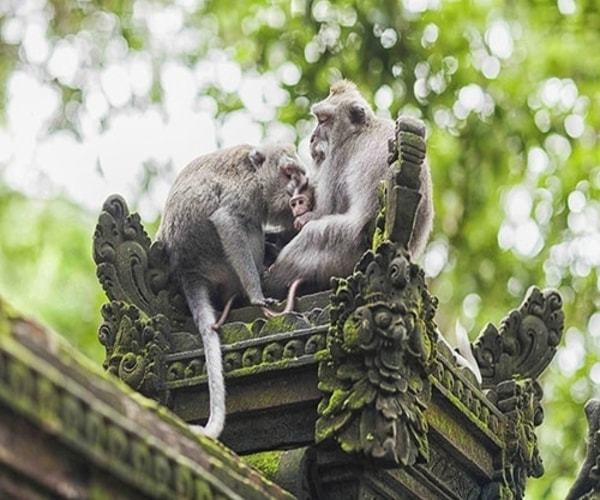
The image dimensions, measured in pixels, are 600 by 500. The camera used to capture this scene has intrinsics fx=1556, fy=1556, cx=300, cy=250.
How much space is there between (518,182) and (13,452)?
35.9 ft

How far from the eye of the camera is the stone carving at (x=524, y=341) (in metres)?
6.15

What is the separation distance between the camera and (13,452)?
9.93ft

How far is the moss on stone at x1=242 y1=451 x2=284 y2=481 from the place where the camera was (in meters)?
4.96

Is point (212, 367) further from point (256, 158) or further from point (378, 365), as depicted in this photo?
point (256, 158)

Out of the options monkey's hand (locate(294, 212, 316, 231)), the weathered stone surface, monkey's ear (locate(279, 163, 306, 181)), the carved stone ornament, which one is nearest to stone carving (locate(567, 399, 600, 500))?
the carved stone ornament

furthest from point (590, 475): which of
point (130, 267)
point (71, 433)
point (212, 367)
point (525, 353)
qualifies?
point (71, 433)

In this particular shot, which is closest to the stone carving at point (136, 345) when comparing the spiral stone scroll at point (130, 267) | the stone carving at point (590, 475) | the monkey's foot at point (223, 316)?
the spiral stone scroll at point (130, 267)

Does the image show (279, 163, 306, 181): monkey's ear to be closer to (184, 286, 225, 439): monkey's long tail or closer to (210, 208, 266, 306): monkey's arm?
(210, 208, 266, 306): monkey's arm

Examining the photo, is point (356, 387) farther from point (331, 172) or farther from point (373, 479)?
point (331, 172)

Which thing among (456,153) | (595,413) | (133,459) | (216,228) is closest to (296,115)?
(456,153)

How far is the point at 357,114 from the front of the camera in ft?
22.4

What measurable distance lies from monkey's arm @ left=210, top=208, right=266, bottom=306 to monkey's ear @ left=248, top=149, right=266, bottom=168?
0.41m

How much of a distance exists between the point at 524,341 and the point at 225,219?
1398mm


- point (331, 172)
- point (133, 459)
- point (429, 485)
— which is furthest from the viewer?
point (331, 172)
